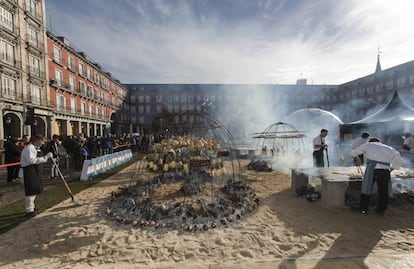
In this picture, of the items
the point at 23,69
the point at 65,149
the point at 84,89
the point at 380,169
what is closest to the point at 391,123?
the point at 380,169

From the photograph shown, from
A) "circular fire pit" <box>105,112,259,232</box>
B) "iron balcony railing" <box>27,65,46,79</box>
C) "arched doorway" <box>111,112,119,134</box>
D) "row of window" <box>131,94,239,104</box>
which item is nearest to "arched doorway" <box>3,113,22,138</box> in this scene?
"iron balcony railing" <box>27,65,46,79</box>

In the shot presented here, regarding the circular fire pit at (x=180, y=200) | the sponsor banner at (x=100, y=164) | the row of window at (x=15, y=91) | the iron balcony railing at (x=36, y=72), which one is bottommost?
the circular fire pit at (x=180, y=200)

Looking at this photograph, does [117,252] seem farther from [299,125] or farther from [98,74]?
[98,74]

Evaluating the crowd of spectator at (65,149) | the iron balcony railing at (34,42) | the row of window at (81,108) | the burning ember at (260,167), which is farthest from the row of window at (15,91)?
the burning ember at (260,167)

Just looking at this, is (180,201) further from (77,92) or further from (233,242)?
(77,92)

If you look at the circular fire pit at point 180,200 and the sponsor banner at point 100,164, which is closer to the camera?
the circular fire pit at point 180,200

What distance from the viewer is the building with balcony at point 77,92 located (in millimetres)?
24578

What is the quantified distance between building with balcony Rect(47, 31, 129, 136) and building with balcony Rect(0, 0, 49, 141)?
55.8 inches

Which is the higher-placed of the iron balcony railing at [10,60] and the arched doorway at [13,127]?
the iron balcony railing at [10,60]

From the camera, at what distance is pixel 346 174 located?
18.4 feet

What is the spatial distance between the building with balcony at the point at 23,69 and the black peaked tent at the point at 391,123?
2550 cm

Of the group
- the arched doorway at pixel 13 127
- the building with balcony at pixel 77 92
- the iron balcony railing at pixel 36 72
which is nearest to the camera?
the arched doorway at pixel 13 127

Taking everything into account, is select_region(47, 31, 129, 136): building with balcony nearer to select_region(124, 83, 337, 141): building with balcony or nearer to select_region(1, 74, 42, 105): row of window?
select_region(1, 74, 42, 105): row of window

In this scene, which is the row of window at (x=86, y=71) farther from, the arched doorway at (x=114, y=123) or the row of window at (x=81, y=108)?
the arched doorway at (x=114, y=123)
